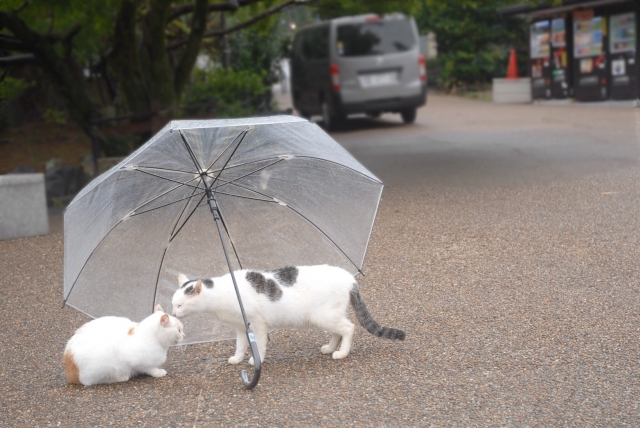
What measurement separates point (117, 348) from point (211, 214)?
0.95 metres

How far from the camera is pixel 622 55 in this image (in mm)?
19891

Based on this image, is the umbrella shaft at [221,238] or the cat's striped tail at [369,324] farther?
the cat's striped tail at [369,324]

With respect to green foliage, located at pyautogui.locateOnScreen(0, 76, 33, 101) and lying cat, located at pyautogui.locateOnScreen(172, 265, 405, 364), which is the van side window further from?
lying cat, located at pyautogui.locateOnScreen(172, 265, 405, 364)

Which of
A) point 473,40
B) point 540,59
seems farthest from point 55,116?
point 473,40

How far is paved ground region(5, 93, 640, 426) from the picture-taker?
396cm

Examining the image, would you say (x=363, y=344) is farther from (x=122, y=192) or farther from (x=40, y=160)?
(x=40, y=160)

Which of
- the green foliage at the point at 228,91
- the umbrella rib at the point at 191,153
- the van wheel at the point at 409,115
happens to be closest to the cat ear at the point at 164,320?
the umbrella rib at the point at 191,153

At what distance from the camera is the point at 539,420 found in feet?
12.2

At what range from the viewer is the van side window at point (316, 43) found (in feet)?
59.3

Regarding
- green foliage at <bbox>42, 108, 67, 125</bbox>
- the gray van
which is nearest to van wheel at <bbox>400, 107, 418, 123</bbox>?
the gray van

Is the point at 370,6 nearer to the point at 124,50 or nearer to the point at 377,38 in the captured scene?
the point at 124,50

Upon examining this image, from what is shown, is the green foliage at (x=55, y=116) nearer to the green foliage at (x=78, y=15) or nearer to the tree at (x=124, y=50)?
the green foliage at (x=78, y=15)

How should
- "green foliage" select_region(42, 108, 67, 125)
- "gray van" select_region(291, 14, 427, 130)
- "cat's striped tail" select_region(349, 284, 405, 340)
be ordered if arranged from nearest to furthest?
"cat's striped tail" select_region(349, 284, 405, 340), "gray van" select_region(291, 14, 427, 130), "green foliage" select_region(42, 108, 67, 125)

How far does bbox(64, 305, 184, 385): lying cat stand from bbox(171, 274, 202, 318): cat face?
65 millimetres
